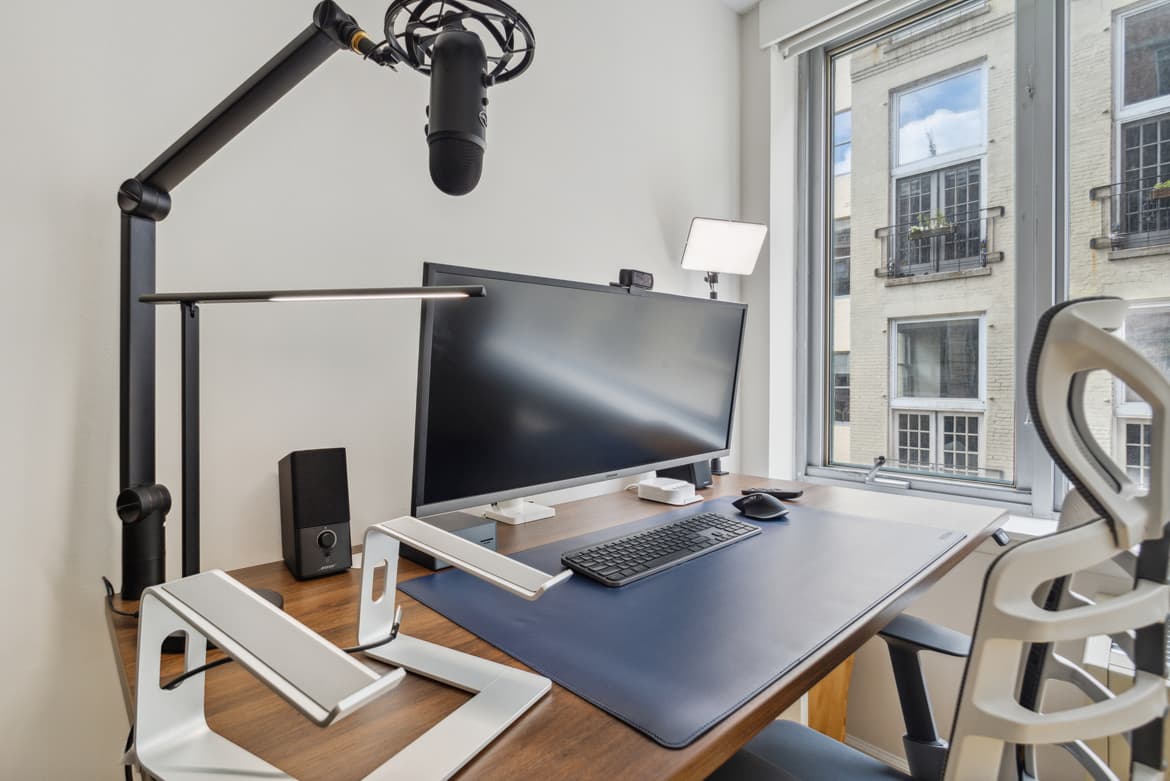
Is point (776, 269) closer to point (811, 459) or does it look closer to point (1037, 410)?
point (811, 459)

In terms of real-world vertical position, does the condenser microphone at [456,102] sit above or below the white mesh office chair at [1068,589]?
above

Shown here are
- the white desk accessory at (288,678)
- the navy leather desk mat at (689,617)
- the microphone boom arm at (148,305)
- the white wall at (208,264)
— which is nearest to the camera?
the white desk accessory at (288,678)

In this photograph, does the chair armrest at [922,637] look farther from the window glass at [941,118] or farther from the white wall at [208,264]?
the window glass at [941,118]

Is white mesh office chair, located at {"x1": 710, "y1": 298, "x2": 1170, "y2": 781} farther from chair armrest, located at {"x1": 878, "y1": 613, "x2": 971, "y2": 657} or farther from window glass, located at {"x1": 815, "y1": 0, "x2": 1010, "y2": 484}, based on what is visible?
window glass, located at {"x1": 815, "y1": 0, "x2": 1010, "y2": 484}

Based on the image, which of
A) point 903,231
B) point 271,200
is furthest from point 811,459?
point 271,200

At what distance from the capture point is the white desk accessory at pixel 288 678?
39 cm

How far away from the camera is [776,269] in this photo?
220cm

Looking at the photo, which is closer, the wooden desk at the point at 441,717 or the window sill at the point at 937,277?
the wooden desk at the point at 441,717

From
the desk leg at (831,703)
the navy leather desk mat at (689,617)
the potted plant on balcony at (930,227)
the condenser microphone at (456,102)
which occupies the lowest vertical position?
the desk leg at (831,703)

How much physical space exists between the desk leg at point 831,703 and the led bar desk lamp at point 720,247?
685mm

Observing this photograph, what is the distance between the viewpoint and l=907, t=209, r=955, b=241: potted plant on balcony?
198 cm

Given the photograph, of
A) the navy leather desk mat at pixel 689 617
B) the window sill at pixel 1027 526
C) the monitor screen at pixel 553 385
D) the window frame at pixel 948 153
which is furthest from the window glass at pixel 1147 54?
the navy leather desk mat at pixel 689 617

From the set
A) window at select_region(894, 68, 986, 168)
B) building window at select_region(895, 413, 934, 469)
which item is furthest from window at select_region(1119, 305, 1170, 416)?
window at select_region(894, 68, 986, 168)

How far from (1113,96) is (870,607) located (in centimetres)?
184
